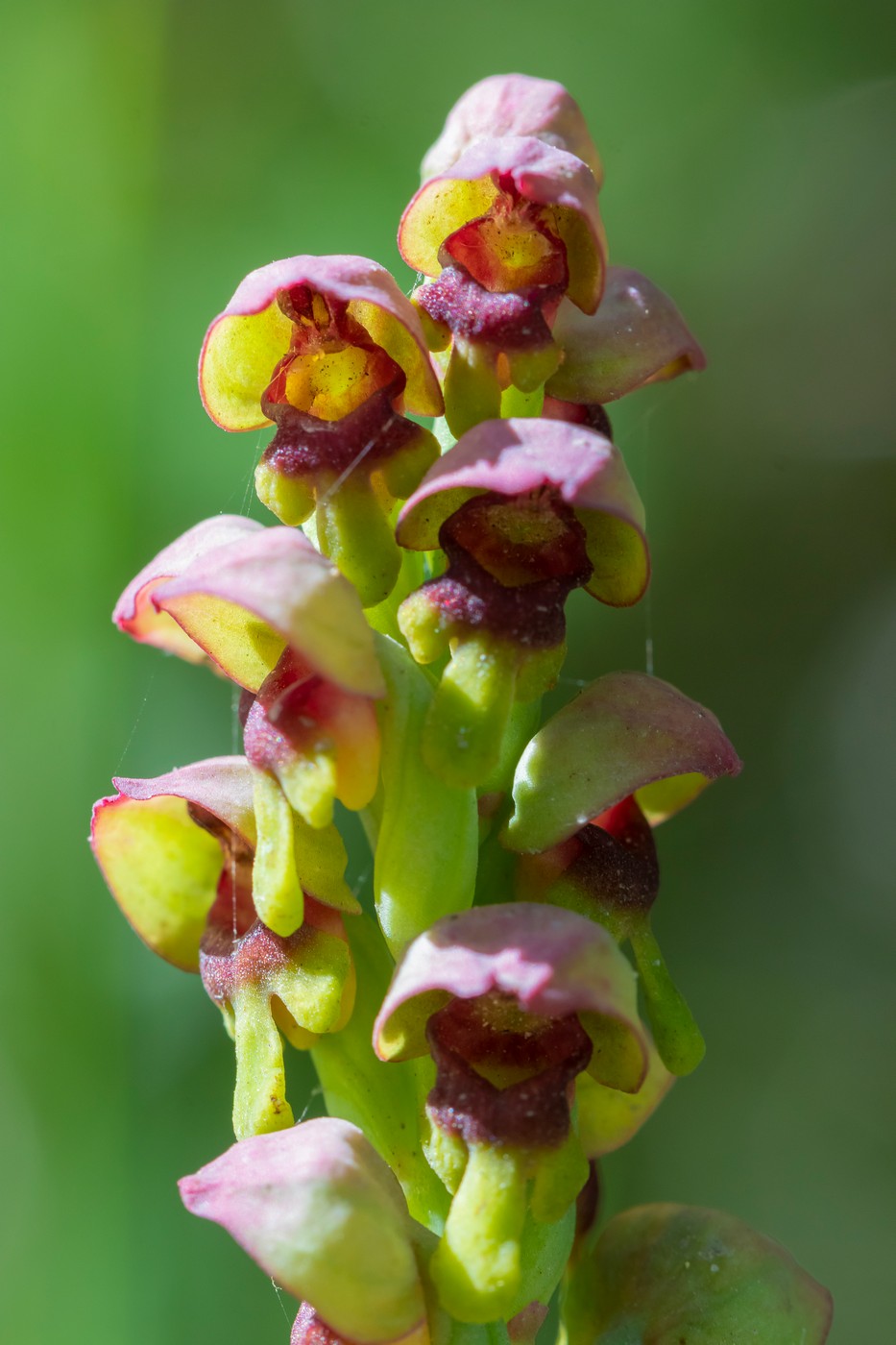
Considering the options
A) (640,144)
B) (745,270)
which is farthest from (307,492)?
(745,270)

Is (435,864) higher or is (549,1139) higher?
(435,864)

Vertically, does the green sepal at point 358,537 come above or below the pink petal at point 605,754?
above

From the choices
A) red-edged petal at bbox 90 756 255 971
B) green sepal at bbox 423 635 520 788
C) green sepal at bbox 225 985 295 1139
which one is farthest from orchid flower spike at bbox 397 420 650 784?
red-edged petal at bbox 90 756 255 971

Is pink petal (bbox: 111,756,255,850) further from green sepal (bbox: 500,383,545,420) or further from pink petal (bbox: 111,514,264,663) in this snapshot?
green sepal (bbox: 500,383,545,420)

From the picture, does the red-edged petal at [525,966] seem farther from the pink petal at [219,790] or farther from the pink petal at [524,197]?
the pink petal at [524,197]

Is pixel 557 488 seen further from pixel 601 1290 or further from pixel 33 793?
pixel 33 793

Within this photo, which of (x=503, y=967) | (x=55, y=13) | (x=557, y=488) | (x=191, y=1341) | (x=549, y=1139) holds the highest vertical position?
(x=55, y=13)

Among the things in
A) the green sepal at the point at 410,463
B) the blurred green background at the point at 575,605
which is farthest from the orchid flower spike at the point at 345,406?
the blurred green background at the point at 575,605
